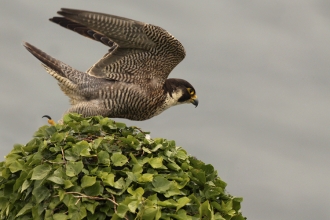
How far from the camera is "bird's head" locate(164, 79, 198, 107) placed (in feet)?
23.7

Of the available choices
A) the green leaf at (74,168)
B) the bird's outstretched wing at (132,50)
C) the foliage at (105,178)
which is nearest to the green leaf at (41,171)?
the foliage at (105,178)

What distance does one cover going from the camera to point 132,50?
694 centimetres

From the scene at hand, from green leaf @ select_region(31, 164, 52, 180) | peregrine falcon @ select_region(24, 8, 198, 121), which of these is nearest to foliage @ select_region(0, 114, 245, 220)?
green leaf @ select_region(31, 164, 52, 180)

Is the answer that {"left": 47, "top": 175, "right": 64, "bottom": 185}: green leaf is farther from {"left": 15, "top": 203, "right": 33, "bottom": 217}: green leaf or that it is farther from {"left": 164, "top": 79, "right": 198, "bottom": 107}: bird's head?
{"left": 164, "top": 79, "right": 198, "bottom": 107}: bird's head

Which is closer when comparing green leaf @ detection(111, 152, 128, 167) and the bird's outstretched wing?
green leaf @ detection(111, 152, 128, 167)

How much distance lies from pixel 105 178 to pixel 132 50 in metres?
3.14

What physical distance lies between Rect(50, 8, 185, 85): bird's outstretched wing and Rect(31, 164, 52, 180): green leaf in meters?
2.75

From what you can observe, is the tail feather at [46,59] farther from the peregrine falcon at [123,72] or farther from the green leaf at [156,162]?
the green leaf at [156,162]

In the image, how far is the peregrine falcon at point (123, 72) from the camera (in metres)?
6.65

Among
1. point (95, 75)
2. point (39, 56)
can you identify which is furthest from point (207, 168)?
point (39, 56)

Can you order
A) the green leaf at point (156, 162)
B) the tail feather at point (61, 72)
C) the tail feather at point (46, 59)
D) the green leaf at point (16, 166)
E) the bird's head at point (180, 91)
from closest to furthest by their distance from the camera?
the green leaf at point (156, 162), the green leaf at point (16, 166), the tail feather at point (61, 72), the tail feather at point (46, 59), the bird's head at point (180, 91)

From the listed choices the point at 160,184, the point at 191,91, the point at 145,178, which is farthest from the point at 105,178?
the point at 191,91

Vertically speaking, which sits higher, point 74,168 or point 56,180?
point 74,168

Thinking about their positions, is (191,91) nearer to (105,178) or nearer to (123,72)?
(123,72)
